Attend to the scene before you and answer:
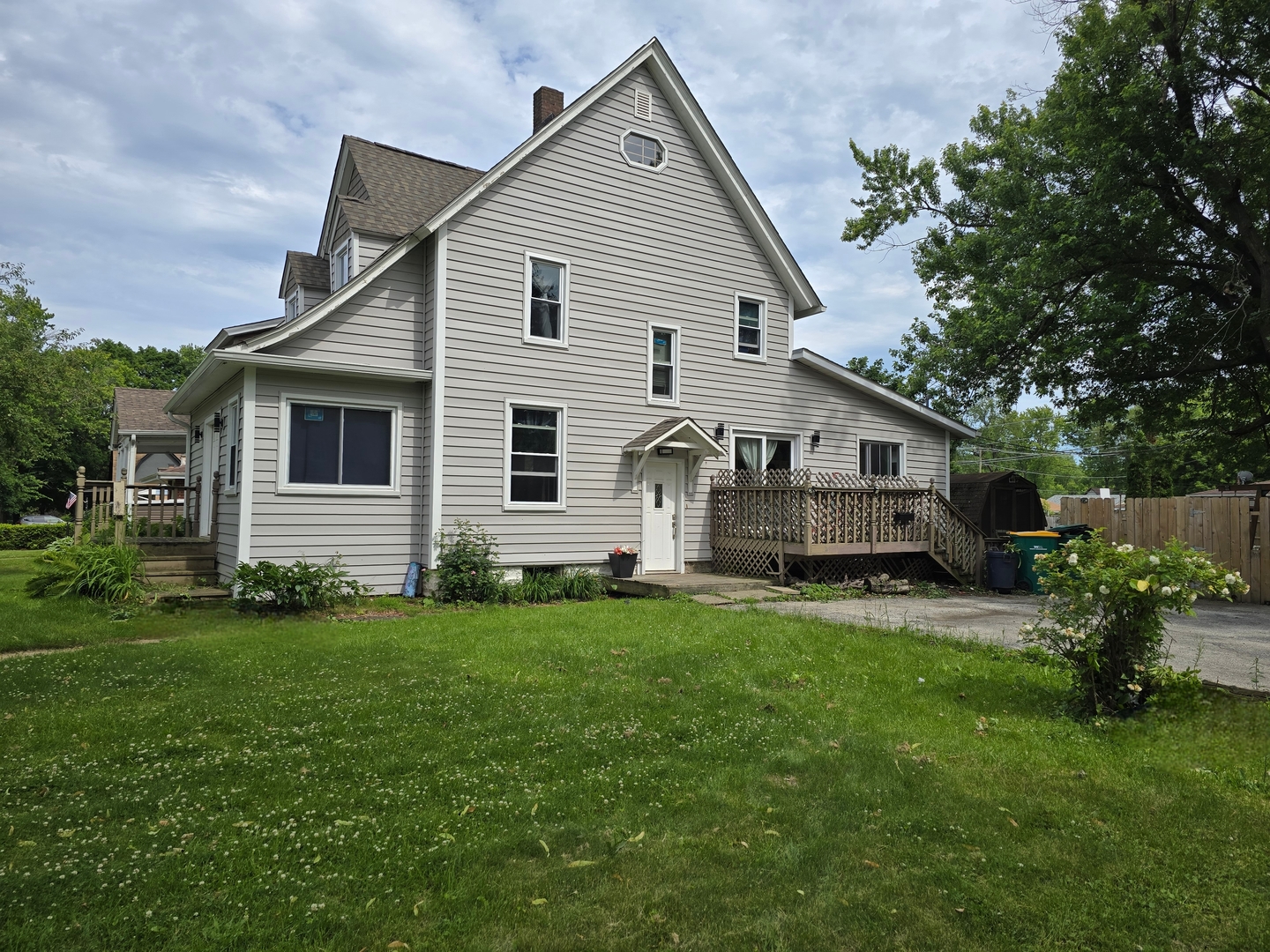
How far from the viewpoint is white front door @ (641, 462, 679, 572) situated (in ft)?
49.8

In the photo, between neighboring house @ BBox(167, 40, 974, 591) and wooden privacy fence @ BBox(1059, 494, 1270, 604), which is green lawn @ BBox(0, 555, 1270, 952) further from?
wooden privacy fence @ BBox(1059, 494, 1270, 604)

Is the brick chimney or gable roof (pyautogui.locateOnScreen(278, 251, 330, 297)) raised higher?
the brick chimney

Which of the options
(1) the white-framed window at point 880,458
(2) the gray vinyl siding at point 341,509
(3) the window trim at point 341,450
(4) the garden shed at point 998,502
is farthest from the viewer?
(4) the garden shed at point 998,502

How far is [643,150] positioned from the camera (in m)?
15.4

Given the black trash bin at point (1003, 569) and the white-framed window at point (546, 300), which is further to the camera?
the black trash bin at point (1003, 569)

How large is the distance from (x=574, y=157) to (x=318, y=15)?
491cm

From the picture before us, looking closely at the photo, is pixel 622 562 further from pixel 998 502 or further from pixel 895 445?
pixel 998 502

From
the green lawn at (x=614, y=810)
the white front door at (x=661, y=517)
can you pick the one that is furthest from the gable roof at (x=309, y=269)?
the green lawn at (x=614, y=810)

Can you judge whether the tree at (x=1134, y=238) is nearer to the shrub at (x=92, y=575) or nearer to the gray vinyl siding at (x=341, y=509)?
the gray vinyl siding at (x=341, y=509)

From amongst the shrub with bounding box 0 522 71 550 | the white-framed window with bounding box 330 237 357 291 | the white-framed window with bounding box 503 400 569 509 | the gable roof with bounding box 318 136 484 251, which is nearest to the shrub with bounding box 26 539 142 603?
the white-framed window with bounding box 503 400 569 509

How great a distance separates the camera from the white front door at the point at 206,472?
48.7ft

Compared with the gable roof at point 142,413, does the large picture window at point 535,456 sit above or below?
below

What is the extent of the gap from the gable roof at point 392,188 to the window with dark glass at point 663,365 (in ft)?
16.1

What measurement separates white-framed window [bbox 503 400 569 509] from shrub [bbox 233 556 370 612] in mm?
3449
